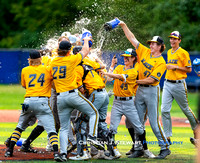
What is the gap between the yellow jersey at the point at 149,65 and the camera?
295 inches

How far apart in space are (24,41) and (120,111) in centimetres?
2637

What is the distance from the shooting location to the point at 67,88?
684cm

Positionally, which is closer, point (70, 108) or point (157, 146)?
point (70, 108)

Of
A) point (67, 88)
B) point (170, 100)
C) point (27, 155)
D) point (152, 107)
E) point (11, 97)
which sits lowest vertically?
point (27, 155)

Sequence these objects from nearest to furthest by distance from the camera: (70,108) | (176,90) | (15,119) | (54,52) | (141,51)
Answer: (70,108), (141,51), (54,52), (176,90), (15,119)

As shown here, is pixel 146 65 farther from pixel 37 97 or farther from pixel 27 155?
pixel 27 155

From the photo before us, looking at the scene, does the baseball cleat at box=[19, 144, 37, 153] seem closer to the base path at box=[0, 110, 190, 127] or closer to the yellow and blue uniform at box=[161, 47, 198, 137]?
the yellow and blue uniform at box=[161, 47, 198, 137]

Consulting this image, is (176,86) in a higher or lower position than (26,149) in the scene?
higher

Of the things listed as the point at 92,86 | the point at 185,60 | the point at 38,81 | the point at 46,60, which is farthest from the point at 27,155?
the point at 185,60

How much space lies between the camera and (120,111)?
7.43 meters

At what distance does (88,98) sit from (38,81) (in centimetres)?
92

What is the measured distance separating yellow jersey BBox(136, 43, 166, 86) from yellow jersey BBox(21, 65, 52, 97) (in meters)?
1.68

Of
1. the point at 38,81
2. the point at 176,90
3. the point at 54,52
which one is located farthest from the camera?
the point at 176,90

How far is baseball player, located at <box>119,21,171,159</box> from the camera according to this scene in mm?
7473
